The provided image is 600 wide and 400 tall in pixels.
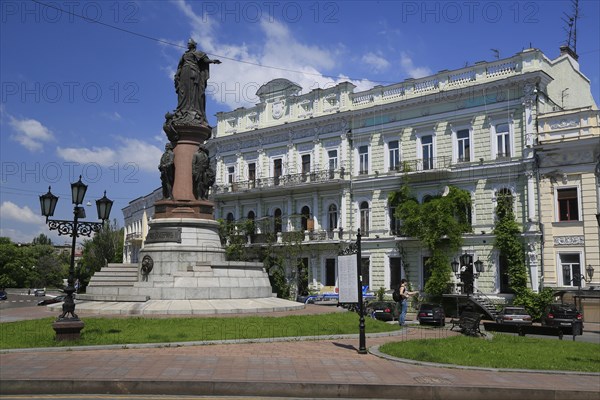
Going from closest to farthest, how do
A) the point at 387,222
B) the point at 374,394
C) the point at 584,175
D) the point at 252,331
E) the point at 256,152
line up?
1. the point at 374,394
2. the point at 252,331
3. the point at 584,175
4. the point at 387,222
5. the point at 256,152

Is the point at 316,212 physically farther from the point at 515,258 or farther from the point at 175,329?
the point at 175,329

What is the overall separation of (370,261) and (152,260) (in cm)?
2361

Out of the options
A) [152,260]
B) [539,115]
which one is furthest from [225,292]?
[539,115]

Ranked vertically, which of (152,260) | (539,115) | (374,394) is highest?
(539,115)

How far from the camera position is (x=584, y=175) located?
117ft

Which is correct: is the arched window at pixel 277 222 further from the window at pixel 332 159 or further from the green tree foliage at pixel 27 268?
the green tree foliage at pixel 27 268

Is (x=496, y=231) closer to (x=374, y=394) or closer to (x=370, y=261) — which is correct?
(x=370, y=261)

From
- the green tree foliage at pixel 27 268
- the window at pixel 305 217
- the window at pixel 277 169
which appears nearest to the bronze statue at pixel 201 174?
the window at pixel 305 217

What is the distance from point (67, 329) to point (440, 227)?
29.5 metres

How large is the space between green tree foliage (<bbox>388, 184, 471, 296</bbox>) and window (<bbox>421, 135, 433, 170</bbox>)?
2.54 m

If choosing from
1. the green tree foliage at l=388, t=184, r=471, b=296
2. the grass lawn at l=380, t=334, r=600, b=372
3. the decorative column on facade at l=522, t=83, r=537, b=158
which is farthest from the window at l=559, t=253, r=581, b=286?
the grass lawn at l=380, t=334, r=600, b=372

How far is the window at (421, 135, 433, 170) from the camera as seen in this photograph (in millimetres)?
42312

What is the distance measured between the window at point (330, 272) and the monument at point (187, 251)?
21.1 m

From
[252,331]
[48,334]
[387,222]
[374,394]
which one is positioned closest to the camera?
[374,394]
